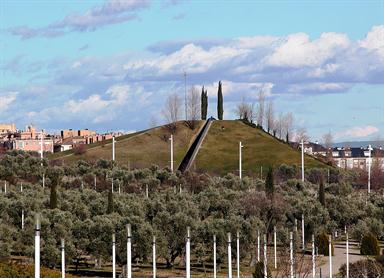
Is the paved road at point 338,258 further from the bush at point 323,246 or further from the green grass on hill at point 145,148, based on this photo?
the green grass on hill at point 145,148

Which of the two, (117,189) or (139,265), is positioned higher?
(117,189)

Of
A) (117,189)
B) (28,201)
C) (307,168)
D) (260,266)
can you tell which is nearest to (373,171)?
(307,168)

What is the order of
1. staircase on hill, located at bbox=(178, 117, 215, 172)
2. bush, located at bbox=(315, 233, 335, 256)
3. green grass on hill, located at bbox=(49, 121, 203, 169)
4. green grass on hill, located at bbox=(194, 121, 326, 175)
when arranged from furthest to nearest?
green grass on hill, located at bbox=(49, 121, 203, 169) < green grass on hill, located at bbox=(194, 121, 326, 175) < staircase on hill, located at bbox=(178, 117, 215, 172) < bush, located at bbox=(315, 233, 335, 256)

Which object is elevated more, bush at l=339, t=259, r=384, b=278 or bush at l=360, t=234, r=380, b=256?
bush at l=360, t=234, r=380, b=256

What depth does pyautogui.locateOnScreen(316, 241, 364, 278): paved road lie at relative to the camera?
53.3m

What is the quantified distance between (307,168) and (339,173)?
892 centimetres

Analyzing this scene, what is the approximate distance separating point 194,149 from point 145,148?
720 cm

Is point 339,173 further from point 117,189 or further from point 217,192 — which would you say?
point 217,192

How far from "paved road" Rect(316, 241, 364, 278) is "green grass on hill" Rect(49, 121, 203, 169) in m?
59.0

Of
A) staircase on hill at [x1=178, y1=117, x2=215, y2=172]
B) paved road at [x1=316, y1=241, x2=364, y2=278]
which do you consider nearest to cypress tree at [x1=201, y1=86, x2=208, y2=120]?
staircase on hill at [x1=178, y1=117, x2=215, y2=172]

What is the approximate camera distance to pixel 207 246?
5506cm

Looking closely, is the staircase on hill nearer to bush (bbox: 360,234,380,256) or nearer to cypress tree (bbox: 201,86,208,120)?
cypress tree (bbox: 201,86,208,120)

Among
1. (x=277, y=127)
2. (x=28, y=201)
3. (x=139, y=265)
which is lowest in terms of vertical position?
(x=139, y=265)

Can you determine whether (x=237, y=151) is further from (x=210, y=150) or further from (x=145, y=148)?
(x=145, y=148)
